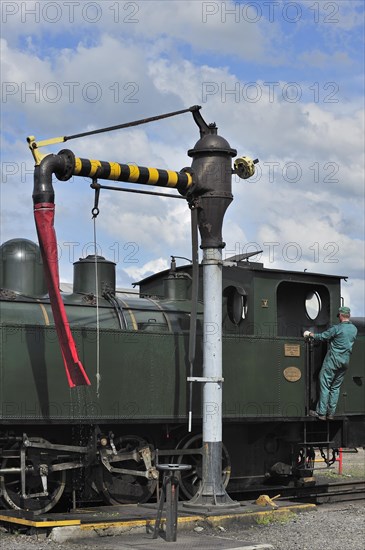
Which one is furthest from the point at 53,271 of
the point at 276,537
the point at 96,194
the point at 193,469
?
the point at 193,469

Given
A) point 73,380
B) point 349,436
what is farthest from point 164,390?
point 349,436

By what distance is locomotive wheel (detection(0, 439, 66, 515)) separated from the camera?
10180 mm

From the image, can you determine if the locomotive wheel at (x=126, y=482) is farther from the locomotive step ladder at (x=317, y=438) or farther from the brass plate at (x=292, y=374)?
the locomotive step ladder at (x=317, y=438)

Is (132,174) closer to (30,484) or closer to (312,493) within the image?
(30,484)

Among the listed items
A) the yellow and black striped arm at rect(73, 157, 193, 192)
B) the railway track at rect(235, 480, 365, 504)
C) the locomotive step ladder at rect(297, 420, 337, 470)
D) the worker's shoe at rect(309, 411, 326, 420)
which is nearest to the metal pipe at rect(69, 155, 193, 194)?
the yellow and black striped arm at rect(73, 157, 193, 192)

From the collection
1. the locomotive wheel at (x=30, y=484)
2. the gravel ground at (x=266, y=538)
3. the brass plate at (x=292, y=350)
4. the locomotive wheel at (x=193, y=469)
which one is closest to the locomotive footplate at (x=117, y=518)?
the gravel ground at (x=266, y=538)

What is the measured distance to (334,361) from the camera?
1188 centimetres

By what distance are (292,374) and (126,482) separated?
9.25 ft

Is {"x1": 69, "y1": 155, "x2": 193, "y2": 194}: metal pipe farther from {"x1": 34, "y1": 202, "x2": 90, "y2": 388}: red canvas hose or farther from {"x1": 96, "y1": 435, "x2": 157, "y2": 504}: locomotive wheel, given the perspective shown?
{"x1": 96, "y1": 435, "x2": 157, "y2": 504}: locomotive wheel

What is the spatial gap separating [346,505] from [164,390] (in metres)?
3.21

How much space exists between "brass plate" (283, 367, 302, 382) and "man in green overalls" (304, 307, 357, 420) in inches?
14.2

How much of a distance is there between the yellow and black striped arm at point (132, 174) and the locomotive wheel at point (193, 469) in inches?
142

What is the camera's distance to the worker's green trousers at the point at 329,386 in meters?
12.0

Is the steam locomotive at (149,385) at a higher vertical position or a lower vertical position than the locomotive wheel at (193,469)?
higher
